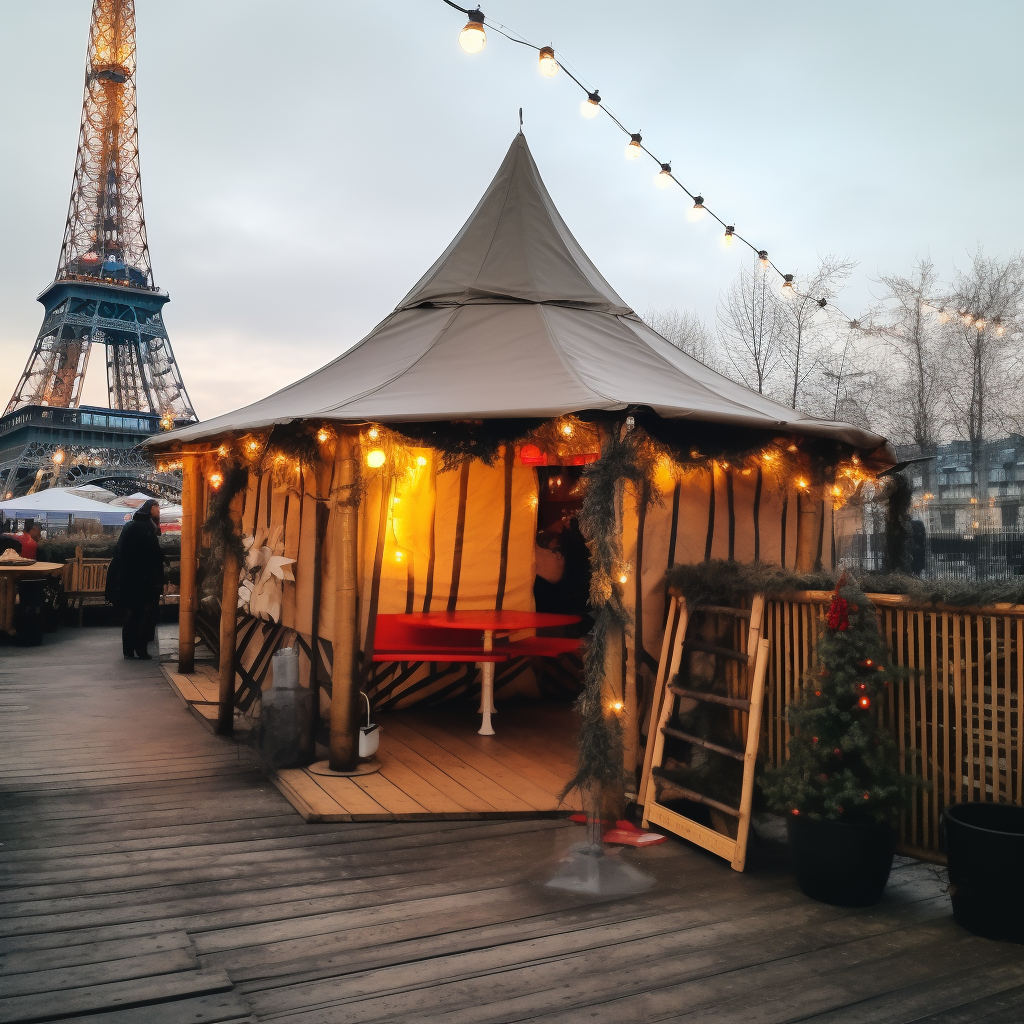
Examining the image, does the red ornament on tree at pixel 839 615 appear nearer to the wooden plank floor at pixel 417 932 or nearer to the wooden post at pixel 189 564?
the wooden plank floor at pixel 417 932

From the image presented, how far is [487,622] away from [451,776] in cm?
112

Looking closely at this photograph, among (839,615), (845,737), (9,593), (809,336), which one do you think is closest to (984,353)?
(809,336)

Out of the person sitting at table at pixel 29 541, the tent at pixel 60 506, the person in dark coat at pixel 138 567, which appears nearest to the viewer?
the person in dark coat at pixel 138 567

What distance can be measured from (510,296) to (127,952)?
183 inches

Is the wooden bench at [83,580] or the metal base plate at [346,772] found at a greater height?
the wooden bench at [83,580]

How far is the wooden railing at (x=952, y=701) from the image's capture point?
3318mm

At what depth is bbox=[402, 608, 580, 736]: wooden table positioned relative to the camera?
5715mm

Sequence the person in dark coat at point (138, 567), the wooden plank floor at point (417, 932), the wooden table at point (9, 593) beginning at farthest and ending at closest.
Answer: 1. the wooden table at point (9, 593)
2. the person in dark coat at point (138, 567)
3. the wooden plank floor at point (417, 932)

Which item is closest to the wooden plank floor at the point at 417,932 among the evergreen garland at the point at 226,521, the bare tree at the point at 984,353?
the evergreen garland at the point at 226,521

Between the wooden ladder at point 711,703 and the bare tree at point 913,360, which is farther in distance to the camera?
the bare tree at point 913,360

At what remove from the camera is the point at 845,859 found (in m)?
3.26

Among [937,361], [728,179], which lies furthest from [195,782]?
[728,179]

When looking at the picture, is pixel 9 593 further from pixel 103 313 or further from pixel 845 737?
pixel 103 313

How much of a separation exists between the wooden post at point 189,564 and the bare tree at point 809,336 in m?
11.8
